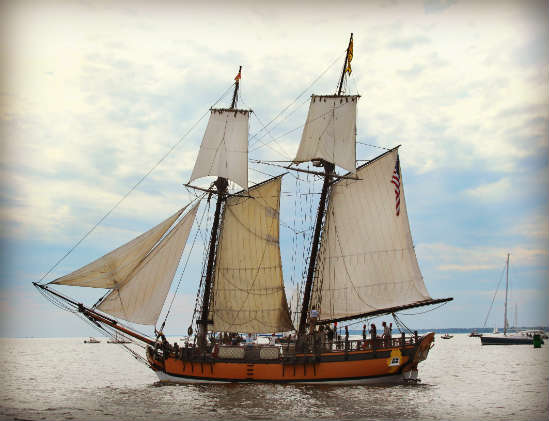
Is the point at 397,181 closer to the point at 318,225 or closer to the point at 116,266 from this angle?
the point at 318,225

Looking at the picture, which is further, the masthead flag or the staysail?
the masthead flag

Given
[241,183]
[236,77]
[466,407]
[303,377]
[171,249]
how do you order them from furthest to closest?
[236,77] → [241,183] → [171,249] → [303,377] → [466,407]

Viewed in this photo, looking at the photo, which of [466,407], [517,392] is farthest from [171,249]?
[517,392]

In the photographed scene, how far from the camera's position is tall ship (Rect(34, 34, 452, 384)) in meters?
37.7

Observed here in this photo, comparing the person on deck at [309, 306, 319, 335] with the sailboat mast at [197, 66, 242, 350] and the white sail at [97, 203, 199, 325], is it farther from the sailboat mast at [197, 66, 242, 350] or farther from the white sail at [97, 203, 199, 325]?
the white sail at [97, 203, 199, 325]

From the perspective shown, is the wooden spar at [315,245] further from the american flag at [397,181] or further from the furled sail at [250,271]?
the american flag at [397,181]

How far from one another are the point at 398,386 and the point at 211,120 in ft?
78.2

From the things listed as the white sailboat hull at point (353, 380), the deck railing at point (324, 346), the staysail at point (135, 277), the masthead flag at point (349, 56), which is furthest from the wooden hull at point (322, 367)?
the masthead flag at point (349, 56)

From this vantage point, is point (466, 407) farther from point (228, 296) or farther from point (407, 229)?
point (228, 296)

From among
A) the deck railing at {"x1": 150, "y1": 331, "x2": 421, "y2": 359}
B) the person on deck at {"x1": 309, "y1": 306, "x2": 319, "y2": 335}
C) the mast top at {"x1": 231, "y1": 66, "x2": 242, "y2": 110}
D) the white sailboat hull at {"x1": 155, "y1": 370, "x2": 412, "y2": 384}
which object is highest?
the mast top at {"x1": 231, "y1": 66, "x2": 242, "y2": 110}

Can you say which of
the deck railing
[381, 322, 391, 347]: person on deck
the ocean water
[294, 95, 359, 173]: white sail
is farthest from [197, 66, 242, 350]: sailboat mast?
[381, 322, 391, 347]: person on deck

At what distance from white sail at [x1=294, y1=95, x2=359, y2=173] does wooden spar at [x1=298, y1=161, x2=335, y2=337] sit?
100 cm

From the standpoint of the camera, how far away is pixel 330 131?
142 ft

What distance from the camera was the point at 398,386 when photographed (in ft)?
126
